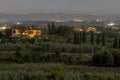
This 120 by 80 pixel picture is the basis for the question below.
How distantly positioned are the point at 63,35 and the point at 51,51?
26.8 m

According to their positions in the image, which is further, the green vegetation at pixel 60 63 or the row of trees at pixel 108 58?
the row of trees at pixel 108 58

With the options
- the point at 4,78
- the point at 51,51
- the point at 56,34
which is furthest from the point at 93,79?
the point at 56,34

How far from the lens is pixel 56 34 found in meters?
79.3

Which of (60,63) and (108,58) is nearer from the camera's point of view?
(108,58)

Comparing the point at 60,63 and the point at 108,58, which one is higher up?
the point at 108,58

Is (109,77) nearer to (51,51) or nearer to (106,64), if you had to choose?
(106,64)

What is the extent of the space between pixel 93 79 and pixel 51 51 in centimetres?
2834

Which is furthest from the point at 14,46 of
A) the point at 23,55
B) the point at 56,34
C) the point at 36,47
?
the point at 56,34

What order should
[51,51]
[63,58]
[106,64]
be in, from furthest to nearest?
[51,51], [63,58], [106,64]

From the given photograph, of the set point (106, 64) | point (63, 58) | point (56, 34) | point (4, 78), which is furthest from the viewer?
point (56, 34)

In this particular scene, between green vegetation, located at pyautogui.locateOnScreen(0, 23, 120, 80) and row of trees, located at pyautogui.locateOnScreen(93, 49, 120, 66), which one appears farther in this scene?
row of trees, located at pyautogui.locateOnScreen(93, 49, 120, 66)

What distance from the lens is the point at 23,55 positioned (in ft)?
139

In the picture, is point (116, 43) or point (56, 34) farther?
point (56, 34)

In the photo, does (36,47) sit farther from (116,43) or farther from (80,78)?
(80,78)
